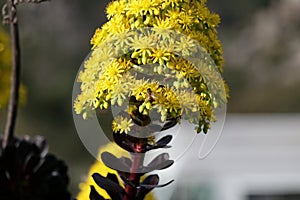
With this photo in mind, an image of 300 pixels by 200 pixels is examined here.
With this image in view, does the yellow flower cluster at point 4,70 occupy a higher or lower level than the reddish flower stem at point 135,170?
higher

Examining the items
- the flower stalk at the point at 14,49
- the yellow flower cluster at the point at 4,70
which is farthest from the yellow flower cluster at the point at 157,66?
the yellow flower cluster at the point at 4,70

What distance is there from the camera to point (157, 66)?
483mm

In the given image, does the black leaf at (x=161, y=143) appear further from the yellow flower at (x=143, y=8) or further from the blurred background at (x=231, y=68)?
the blurred background at (x=231, y=68)

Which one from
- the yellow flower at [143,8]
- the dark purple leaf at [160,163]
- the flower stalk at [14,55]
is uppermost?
the flower stalk at [14,55]

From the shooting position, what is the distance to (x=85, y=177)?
70cm

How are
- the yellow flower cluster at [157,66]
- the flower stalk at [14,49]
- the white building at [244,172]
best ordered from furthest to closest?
1. the white building at [244,172]
2. the flower stalk at [14,49]
3. the yellow flower cluster at [157,66]

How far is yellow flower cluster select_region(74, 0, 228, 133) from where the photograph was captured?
48cm

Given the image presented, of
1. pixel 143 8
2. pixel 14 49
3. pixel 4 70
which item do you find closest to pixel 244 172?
pixel 4 70

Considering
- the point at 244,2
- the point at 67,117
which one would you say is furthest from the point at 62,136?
the point at 244,2

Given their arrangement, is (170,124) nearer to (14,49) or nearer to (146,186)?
(146,186)

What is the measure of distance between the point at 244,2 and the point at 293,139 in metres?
3.04

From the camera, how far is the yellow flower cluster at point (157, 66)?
1.58 ft

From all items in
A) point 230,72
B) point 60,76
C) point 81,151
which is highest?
point 230,72

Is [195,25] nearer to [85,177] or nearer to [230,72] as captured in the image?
[85,177]
